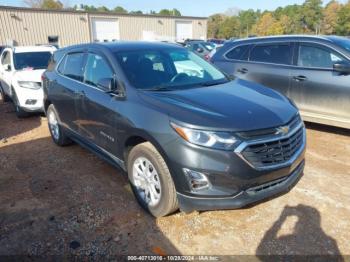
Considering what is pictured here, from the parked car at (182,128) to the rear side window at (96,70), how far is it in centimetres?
1

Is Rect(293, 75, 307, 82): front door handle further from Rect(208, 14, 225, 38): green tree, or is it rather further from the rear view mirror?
Rect(208, 14, 225, 38): green tree

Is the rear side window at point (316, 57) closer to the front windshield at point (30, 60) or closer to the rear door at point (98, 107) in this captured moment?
the rear door at point (98, 107)

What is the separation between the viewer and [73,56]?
4801 mm

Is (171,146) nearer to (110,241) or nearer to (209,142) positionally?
(209,142)

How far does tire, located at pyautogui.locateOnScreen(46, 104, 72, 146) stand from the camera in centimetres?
532

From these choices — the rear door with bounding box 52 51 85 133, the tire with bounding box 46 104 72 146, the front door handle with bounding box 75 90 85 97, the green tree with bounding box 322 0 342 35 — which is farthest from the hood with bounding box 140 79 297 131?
the green tree with bounding box 322 0 342 35

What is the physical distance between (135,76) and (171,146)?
3.72 ft

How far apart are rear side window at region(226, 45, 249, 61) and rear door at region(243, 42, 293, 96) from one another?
0.12m

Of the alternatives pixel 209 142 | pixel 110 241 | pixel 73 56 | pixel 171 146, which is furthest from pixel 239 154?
pixel 73 56

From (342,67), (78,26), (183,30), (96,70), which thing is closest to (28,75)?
(96,70)

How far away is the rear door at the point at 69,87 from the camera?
4438 millimetres

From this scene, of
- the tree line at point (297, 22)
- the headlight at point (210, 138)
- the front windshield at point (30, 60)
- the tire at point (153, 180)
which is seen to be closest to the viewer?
the headlight at point (210, 138)

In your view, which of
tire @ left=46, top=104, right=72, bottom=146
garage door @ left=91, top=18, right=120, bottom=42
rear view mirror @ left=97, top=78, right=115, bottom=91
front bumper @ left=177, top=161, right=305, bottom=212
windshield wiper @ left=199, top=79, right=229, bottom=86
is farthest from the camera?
garage door @ left=91, top=18, right=120, bottom=42

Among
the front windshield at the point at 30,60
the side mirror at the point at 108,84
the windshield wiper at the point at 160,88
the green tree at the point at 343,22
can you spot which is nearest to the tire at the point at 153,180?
the windshield wiper at the point at 160,88
